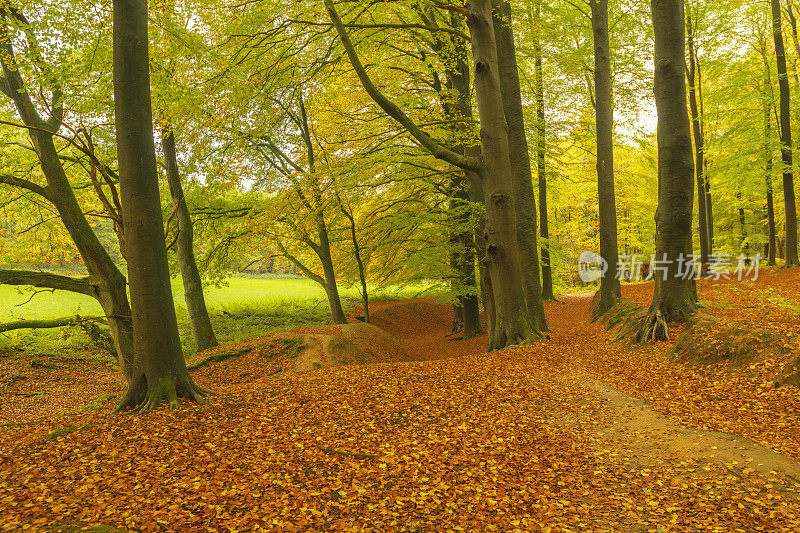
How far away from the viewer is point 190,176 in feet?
A: 48.4

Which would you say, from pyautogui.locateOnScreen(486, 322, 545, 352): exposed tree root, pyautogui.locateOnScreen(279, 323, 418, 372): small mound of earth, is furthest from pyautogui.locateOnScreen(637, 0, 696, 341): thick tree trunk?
pyautogui.locateOnScreen(279, 323, 418, 372): small mound of earth

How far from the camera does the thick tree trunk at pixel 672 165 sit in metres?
7.61

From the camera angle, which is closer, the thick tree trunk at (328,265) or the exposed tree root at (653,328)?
the exposed tree root at (653,328)

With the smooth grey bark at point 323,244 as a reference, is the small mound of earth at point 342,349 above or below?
below

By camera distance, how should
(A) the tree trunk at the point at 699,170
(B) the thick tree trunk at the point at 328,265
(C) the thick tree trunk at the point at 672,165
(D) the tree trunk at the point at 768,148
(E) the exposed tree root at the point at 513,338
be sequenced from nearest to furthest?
(C) the thick tree trunk at the point at 672,165 → (E) the exposed tree root at the point at 513,338 → (B) the thick tree trunk at the point at 328,265 → (D) the tree trunk at the point at 768,148 → (A) the tree trunk at the point at 699,170

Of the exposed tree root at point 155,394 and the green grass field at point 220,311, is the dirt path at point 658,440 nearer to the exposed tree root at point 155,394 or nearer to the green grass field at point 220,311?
the exposed tree root at point 155,394

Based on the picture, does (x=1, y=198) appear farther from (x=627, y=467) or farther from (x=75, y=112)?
(x=627, y=467)

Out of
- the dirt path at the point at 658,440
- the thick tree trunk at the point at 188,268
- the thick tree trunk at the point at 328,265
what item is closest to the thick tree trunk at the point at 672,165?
the dirt path at the point at 658,440

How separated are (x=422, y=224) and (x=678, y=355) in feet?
27.5

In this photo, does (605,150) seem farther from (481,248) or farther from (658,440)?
(658,440)

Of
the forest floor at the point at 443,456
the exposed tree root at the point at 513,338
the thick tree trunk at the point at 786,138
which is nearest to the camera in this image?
the forest floor at the point at 443,456

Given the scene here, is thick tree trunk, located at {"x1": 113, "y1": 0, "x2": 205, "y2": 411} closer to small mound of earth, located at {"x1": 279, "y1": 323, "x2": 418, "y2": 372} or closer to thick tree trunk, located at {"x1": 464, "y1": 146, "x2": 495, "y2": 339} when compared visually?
small mound of earth, located at {"x1": 279, "y1": 323, "x2": 418, "y2": 372}

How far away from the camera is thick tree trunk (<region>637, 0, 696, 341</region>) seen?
761cm

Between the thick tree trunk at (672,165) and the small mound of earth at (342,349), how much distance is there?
6.18 meters
